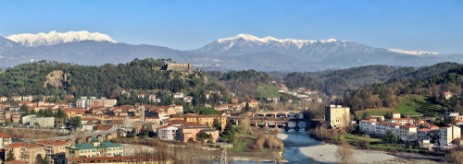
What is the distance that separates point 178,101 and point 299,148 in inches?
926

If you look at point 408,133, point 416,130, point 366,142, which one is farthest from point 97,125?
point 416,130

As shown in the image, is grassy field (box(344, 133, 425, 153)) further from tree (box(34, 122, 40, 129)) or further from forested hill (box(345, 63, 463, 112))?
tree (box(34, 122, 40, 129))

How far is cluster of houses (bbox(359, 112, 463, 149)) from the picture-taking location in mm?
39312

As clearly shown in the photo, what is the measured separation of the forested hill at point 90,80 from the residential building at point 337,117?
812 inches

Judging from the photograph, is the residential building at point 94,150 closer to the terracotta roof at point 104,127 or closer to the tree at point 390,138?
the terracotta roof at point 104,127

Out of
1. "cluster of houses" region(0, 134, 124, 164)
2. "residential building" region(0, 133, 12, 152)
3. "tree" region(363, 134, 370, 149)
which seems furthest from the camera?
"tree" region(363, 134, 370, 149)

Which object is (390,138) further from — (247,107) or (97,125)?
(247,107)

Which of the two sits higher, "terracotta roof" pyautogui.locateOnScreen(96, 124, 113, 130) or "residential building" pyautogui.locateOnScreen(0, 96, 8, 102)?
"residential building" pyautogui.locateOnScreen(0, 96, 8, 102)

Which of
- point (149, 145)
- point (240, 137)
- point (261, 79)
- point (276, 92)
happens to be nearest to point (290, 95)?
point (276, 92)

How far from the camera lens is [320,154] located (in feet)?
124

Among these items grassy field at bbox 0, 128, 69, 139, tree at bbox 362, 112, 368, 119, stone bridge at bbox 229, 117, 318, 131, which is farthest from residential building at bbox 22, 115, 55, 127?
tree at bbox 362, 112, 368, 119

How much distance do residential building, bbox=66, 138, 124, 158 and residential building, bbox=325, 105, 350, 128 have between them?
2171 centimetres

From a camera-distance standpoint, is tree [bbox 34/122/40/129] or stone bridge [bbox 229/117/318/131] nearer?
tree [bbox 34/122/40/129]

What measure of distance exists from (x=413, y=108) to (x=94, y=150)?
93.1ft
